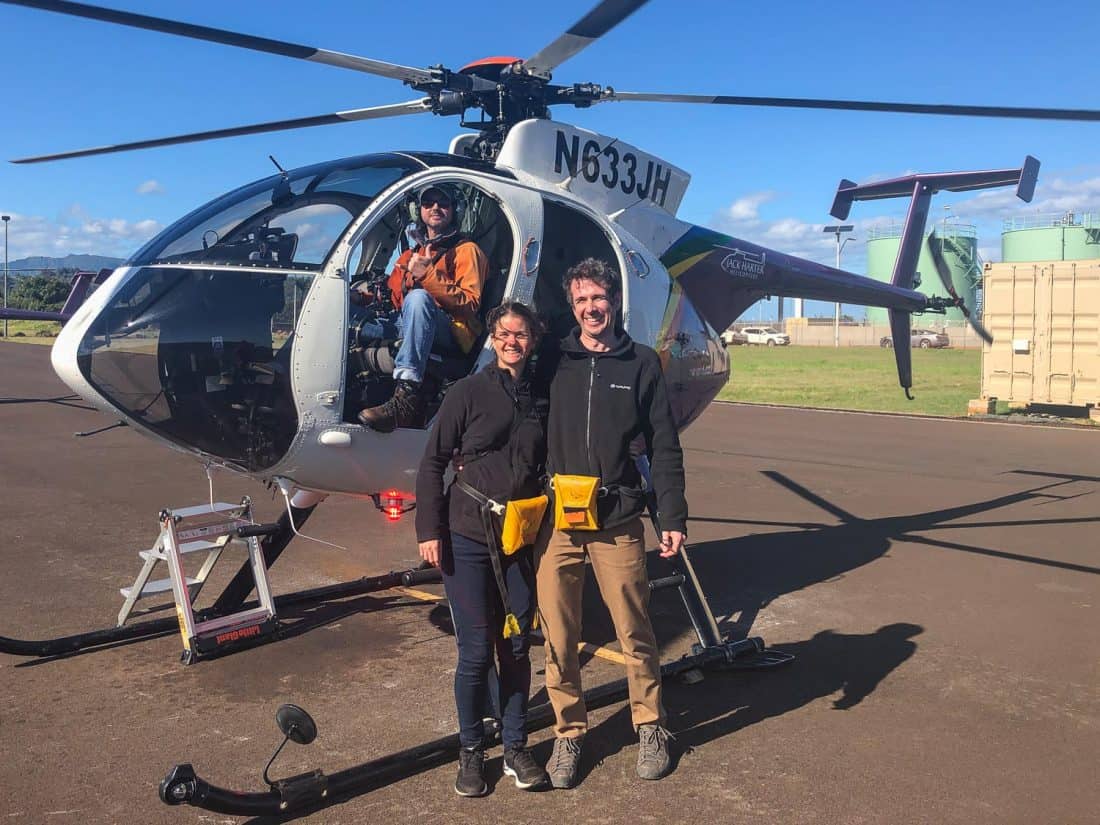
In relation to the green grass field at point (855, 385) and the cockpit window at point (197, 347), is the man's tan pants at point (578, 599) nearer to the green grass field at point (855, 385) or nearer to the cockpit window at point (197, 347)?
the cockpit window at point (197, 347)

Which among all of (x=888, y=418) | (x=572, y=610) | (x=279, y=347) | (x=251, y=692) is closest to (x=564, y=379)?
(x=572, y=610)

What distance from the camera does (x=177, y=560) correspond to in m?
5.43

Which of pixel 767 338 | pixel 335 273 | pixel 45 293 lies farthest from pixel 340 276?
pixel 767 338

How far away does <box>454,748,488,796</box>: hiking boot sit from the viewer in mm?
3801

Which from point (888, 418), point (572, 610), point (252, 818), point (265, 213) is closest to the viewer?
point (252, 818)

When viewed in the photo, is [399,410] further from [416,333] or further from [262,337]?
[262,337]

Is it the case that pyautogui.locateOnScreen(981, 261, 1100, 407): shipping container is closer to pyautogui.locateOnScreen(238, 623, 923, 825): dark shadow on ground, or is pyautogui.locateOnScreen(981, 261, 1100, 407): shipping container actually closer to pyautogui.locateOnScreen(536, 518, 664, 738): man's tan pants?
pyautogui.locateOnScreen(238, 623, 923, 825): dark shadow on ground

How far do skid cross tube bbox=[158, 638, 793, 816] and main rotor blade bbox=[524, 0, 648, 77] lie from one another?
3.49 meters

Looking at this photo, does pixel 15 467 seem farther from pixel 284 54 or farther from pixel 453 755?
pixel 453 755

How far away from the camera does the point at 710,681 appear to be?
513 cm

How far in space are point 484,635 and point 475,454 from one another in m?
0.72

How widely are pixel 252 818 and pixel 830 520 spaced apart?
286 inches

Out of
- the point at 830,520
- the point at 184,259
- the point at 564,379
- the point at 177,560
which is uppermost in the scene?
the point at 184,259

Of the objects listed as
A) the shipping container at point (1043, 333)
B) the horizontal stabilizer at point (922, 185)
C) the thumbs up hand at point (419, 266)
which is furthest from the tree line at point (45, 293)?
the thumbs up hand at point (419, 266)
